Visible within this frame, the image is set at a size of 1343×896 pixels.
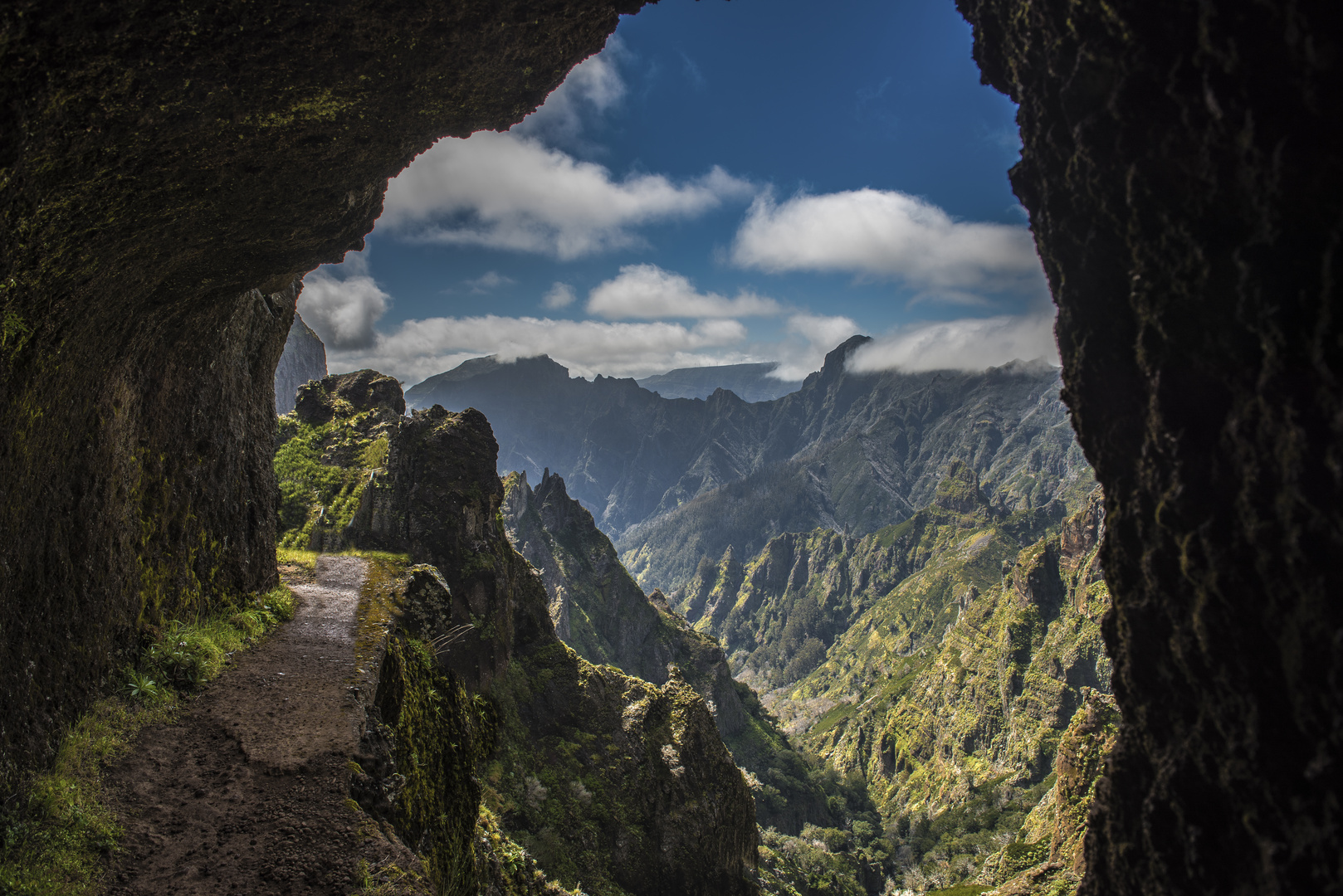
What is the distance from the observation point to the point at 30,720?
287 inches

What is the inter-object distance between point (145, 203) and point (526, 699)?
30.3m

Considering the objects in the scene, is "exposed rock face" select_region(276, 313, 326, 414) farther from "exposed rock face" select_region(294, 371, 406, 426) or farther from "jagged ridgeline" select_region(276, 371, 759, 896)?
"jagged ridgeline" select_region(276, 371, 759, 896)

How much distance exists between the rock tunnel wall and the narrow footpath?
137 centimetres

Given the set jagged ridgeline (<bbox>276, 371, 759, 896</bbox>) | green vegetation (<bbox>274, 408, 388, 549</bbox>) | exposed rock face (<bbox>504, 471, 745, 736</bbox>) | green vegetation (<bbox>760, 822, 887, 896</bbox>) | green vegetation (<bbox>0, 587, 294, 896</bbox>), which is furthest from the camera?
exposed rock face (<bbox>504, 471, 745, 736</bbox>)

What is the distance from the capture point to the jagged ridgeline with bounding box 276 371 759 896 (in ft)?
83.0

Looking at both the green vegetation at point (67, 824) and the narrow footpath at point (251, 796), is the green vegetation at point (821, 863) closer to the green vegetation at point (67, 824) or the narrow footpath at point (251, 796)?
the narrow footpath at point (251, 796)

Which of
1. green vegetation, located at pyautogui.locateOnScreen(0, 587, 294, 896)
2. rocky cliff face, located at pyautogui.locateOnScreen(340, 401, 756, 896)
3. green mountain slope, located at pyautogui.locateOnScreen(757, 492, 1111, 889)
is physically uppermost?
green vegetation, located at pyautogui.locateOnScreen(0, 587, 294, 896)

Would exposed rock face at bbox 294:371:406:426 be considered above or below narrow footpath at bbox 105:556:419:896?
above

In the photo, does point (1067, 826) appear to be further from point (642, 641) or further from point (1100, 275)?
point (642, 641)

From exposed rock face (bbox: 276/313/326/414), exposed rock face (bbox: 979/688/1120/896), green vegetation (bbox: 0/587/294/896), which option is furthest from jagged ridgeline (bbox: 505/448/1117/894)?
green vegetation (bbox: 0/587/294/896)

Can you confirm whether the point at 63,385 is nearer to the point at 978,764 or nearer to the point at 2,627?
the point at 2,627

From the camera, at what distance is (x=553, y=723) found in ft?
107

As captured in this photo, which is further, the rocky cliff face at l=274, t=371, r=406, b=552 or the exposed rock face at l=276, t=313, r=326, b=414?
the exposed rock face at l=276, t=313, r=326, b=414

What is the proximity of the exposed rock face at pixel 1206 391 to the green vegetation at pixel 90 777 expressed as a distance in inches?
415
